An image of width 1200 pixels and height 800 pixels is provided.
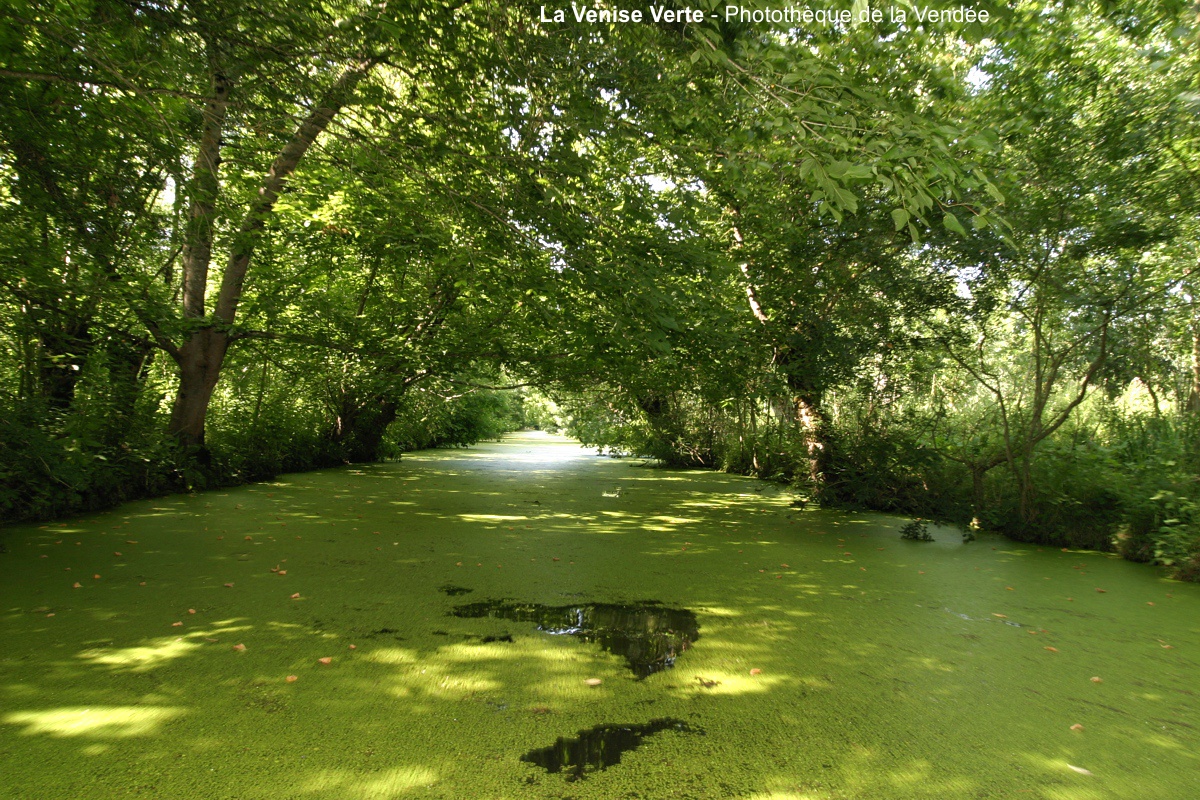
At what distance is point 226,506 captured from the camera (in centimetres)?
581

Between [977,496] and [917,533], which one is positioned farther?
[977,496]

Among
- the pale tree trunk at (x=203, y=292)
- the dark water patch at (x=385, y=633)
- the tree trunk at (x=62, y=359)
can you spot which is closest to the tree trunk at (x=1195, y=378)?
the dark water patch at (x=385, y=633)

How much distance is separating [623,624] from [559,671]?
25.3 inches

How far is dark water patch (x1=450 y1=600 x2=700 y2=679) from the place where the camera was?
2609mm

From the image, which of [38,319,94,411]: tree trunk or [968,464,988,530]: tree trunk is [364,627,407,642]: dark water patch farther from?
[968,464,988,530]: tree trunk

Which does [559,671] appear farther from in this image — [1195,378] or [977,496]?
[1195,378]

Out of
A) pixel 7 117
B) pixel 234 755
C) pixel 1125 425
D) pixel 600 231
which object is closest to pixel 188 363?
pixel 7 117

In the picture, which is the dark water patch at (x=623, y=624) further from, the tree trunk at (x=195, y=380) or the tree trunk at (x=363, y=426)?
the tree trunk at (x=363, y=426)

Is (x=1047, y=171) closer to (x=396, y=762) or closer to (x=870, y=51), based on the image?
(x=870, y=51)

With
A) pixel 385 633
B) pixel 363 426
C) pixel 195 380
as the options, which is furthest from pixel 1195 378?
pixel 363 426

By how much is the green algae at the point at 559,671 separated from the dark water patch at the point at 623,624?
0.09 meters

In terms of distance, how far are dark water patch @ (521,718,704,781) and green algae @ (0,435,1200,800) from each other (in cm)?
4

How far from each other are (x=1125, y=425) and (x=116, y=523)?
7.79 meters

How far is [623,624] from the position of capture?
299 centimetres
